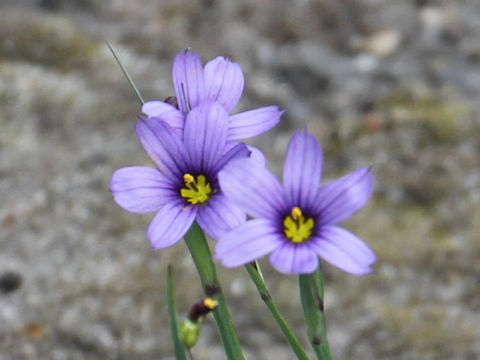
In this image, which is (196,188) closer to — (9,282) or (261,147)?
(9,282)

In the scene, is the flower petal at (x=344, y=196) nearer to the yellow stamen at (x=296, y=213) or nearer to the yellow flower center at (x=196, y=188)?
the yellow stamen at (x=296, y=213)

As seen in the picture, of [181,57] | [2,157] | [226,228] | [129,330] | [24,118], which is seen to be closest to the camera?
[226,228]

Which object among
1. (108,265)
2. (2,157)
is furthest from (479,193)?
(2,157)

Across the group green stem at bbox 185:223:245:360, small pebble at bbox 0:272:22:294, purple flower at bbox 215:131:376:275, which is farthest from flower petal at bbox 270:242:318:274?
small pebble at bbox 0:272:22:294

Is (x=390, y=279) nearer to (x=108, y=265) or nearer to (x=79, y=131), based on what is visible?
(x=108, y=265)

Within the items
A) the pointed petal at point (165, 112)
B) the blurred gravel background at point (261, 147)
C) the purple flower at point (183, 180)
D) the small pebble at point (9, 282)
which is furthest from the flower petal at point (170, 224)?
the small pebble at point (9, 282)

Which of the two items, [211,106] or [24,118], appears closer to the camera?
[211,106]

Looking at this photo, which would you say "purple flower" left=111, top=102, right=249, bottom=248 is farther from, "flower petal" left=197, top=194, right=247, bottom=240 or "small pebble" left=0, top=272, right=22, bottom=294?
"small pebble" left=0, top=272, right=22, bottom=294
